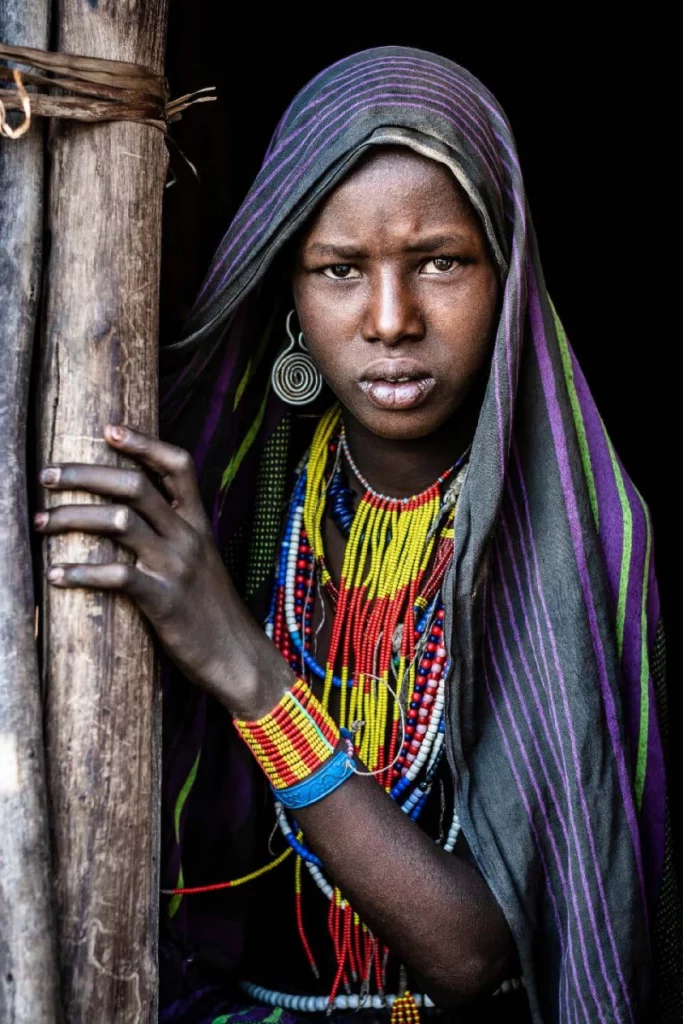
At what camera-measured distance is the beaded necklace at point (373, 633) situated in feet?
6.47

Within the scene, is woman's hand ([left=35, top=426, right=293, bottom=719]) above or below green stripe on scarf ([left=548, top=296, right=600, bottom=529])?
below

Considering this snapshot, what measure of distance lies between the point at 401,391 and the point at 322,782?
607 millimetres

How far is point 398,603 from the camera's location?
6.64ft

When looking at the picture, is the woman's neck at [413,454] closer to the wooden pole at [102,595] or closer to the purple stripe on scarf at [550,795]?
A: the purple stripe on scarf at [550,795]

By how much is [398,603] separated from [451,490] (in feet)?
0.71

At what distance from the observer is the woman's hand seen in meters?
1.41

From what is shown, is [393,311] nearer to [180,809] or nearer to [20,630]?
[20,630]

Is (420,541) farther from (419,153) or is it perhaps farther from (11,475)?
(11,475)

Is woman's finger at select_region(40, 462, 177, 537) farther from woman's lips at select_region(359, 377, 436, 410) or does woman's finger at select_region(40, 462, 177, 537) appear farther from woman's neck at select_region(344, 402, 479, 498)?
woman's neck at select_region(344, 402, 479, 498)

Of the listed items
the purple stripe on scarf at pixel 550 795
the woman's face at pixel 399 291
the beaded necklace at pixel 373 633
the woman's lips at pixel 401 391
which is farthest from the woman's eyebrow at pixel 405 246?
the purple stripe on scarf at pixel 550 795

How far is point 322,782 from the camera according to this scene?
169cm

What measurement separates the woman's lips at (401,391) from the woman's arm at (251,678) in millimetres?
390

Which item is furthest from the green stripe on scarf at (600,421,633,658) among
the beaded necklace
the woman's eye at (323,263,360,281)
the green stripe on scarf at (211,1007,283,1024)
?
the green stripe on scarf at (211,1007,283,1024)

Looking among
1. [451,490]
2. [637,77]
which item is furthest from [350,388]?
[637,77]
